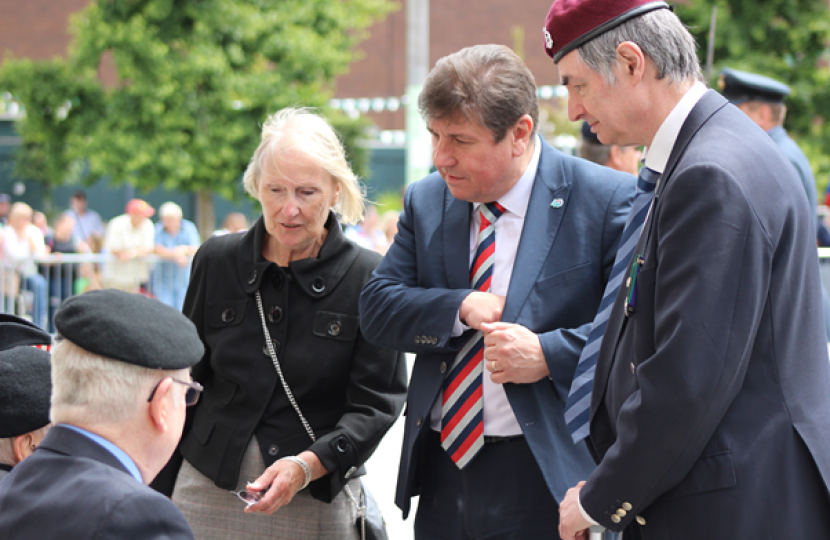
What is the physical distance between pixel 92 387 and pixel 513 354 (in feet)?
3.42

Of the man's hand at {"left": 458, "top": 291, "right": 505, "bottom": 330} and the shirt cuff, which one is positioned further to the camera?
the man's hand at {"left": 458, "top": 291, "right": 505, "bottom": 330}

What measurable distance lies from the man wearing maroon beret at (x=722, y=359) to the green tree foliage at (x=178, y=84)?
50.9 ft

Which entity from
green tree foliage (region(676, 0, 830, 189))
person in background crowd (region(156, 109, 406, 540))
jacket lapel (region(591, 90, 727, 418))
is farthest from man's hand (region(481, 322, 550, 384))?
green tree foliage (region(676, 0, 830, 189))

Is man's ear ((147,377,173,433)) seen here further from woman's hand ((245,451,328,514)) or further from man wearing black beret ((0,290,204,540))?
woman's hand ((245,451,328,514))

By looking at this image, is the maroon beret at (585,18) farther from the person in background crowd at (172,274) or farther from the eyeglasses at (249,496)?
the person in background crowd at (172,274)

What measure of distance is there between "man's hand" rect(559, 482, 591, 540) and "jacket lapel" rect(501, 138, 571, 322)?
54 cm

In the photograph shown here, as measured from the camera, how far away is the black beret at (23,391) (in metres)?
2.29

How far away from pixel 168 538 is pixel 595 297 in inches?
52.3

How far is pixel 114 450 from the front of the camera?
5.93 ft

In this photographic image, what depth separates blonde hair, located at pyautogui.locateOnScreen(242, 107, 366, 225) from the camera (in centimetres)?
287

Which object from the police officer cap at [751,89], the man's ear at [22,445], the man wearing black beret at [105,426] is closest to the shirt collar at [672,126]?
the man wearing black beret at [105,426]

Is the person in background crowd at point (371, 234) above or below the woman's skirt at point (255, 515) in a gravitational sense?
below

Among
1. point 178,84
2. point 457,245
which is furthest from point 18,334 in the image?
point 178,84

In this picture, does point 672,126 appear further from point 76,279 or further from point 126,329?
point 76,279
